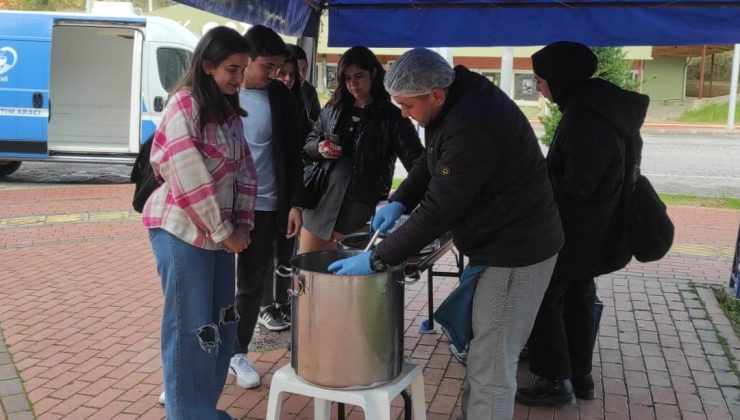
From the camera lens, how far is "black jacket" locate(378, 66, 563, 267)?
2.21m

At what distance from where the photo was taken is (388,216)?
9.18 ft

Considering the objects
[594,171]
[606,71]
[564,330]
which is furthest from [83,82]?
[594,171]

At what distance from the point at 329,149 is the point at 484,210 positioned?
1.23 metres

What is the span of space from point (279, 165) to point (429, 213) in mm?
1258

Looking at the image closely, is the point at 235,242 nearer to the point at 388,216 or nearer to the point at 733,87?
the point at 388,216

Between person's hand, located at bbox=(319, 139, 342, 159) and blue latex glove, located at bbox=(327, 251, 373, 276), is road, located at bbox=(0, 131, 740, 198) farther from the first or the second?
blue latex glove, located at bbox=(327, 251, 373, 276)

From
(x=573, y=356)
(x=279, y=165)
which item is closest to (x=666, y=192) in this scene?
(x=573, y=356)

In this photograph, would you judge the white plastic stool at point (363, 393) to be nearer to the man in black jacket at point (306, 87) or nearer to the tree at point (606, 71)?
the man in black jacket at point (306, 87)

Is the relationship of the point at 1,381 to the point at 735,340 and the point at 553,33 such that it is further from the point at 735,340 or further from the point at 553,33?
the point at 735,340

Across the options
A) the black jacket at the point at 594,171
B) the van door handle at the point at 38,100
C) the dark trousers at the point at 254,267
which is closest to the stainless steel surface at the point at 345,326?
the dark trousers at the point at 254,267

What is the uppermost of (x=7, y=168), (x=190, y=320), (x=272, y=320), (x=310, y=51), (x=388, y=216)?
(x=310, y=51)

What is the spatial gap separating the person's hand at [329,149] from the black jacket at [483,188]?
3.38 feet

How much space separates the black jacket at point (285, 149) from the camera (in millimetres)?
3287

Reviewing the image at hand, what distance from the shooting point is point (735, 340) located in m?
4.27
